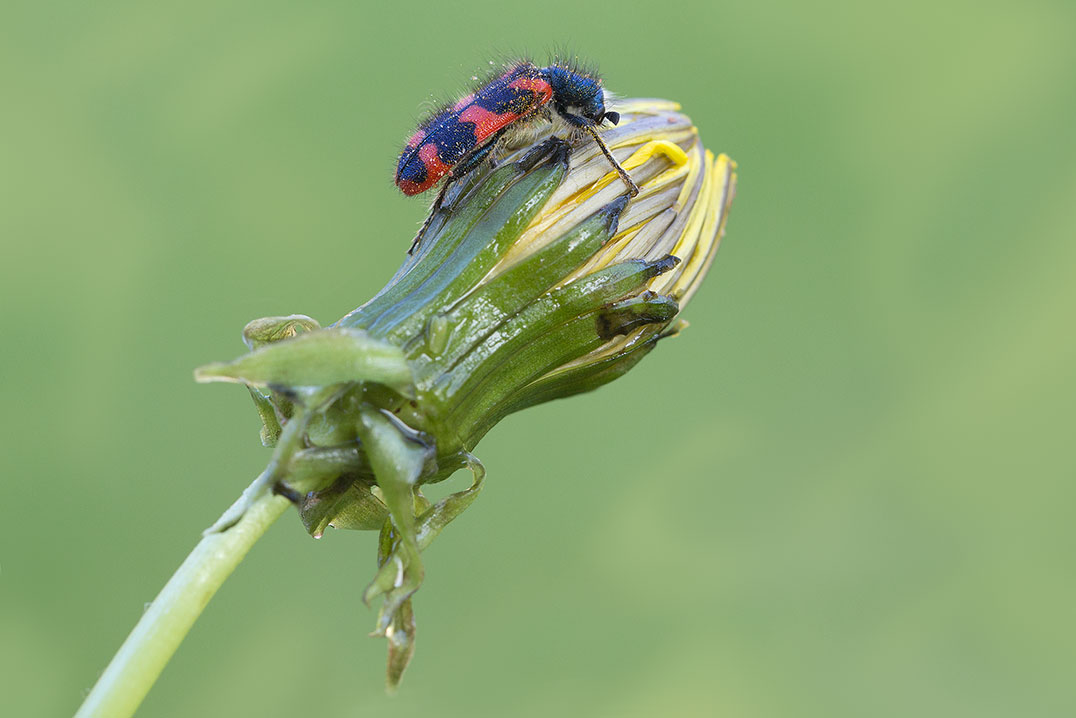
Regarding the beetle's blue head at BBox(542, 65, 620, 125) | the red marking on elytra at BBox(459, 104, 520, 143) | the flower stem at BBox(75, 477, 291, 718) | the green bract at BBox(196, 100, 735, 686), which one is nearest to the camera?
the flower stem at BBox(75, 477, 291, 718)

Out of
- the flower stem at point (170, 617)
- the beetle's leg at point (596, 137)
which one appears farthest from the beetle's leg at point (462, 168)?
the flower stem at point (170, 617)

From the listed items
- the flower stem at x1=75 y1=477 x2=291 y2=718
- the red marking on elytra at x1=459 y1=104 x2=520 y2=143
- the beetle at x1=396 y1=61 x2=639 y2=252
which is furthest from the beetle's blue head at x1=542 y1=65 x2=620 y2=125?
the flower stem at x1=75 y1=477 x2=291 y2=718

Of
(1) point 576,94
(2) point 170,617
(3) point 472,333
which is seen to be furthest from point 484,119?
(2) point 170,617

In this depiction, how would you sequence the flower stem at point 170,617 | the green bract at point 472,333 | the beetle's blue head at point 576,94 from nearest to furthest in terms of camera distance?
the flower stem at point 170,617
the green bract at point 472,333
the beetle's blue head at point 576,94

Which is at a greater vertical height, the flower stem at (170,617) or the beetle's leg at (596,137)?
the beetle's leg at (596,137)

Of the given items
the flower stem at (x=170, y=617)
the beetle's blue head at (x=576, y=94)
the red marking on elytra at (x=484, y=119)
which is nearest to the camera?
the flower stem at (x=170, y=617)

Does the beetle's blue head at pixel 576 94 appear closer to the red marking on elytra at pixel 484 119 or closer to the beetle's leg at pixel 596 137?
Answer: the beetle's leg at pixel 596 137

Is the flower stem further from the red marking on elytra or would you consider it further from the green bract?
the red marking on elytra
